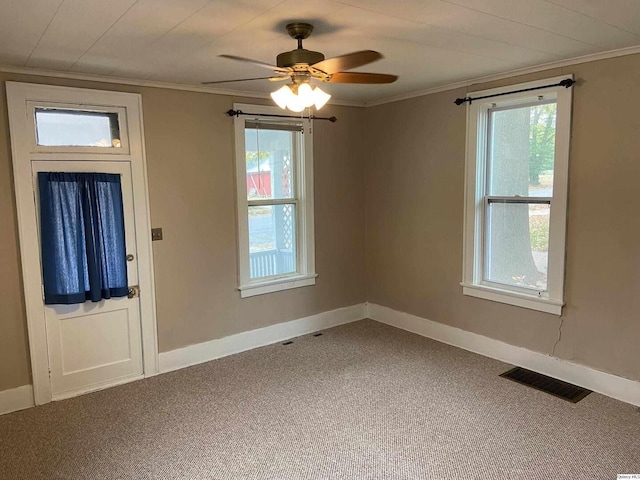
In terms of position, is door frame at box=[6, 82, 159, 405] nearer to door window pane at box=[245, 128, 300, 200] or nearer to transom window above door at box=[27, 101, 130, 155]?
transom window above door at box=[27, 101, 130, 155]

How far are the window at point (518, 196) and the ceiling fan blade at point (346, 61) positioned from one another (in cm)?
192

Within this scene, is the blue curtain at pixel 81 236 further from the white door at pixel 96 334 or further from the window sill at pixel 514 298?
the window sill at pixel 514 298

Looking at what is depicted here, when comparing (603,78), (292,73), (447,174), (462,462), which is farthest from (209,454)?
(603,78)

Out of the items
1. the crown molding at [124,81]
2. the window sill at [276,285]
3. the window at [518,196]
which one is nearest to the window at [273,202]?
the window sill at [276,285]

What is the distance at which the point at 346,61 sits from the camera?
224 centimetres

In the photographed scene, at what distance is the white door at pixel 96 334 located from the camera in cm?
347

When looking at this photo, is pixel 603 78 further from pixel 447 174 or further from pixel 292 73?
pixel 292 73

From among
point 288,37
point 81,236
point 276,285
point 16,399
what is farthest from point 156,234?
point 288,37

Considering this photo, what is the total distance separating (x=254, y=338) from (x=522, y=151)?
2.86 metres

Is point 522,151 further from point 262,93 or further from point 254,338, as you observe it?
point 254,338

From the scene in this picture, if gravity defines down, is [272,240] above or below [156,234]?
below

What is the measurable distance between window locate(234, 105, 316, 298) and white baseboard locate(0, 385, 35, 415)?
5.89 ft

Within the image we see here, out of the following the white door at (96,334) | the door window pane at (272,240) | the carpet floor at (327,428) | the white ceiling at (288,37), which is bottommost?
the carpet floor at (327,428)

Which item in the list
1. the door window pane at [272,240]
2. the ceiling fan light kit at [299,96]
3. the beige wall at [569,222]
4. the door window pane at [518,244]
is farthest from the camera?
the door window pane at [272,240]
